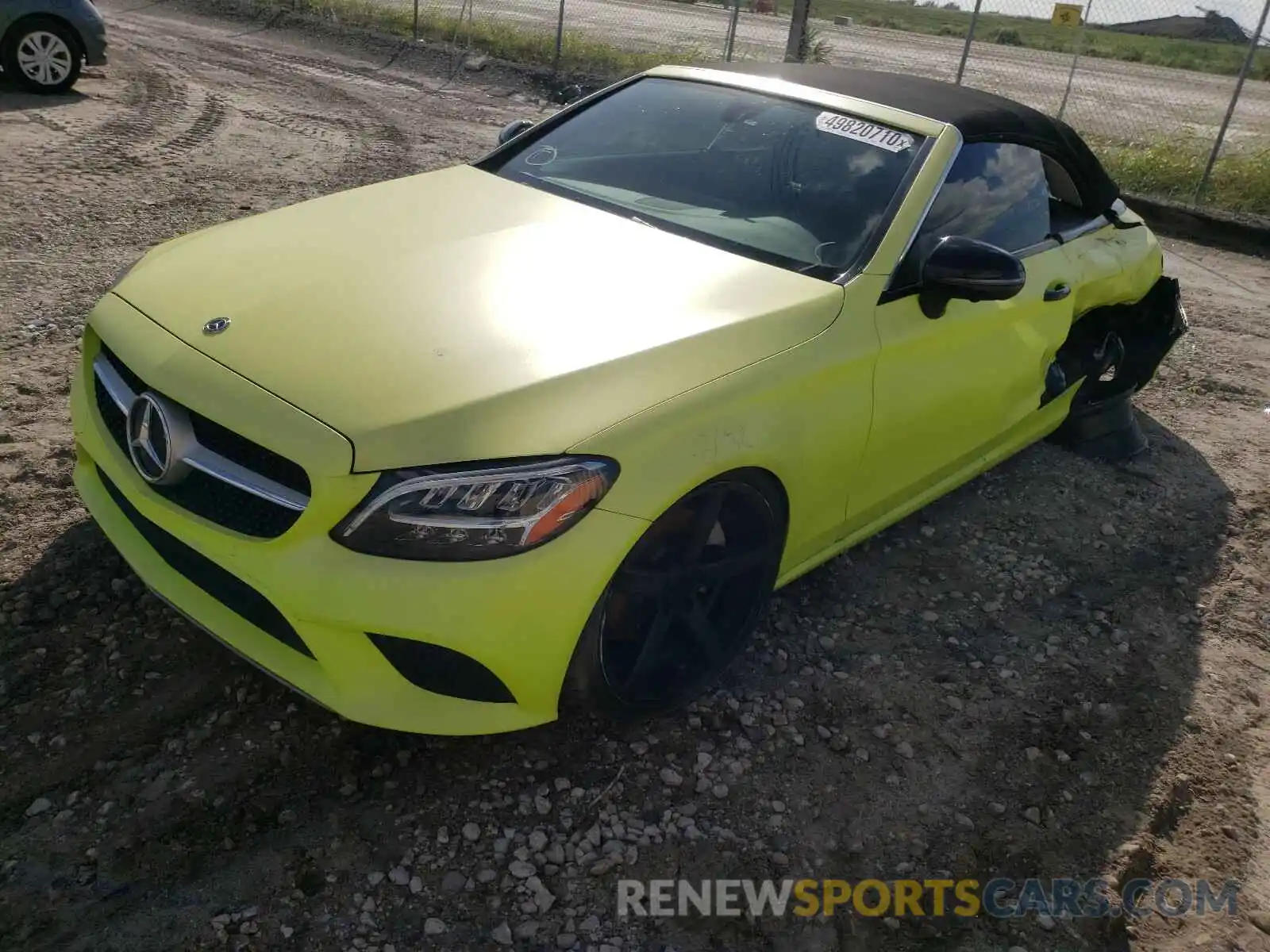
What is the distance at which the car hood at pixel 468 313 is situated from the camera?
2.23m

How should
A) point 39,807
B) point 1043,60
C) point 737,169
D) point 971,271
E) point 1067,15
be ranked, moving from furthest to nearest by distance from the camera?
point 1043,60
point 1067,15
point 737,169
point 971,271
point 39,807

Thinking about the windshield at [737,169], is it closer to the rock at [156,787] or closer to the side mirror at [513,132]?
the side mirror at [513,132]

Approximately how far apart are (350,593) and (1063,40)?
3005cm

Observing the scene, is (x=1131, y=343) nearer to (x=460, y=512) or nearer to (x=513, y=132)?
(x=513, y=132)

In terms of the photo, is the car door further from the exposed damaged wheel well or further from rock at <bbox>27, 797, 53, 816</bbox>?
rock at <bbox>27, 797, 53, 816</bbox>

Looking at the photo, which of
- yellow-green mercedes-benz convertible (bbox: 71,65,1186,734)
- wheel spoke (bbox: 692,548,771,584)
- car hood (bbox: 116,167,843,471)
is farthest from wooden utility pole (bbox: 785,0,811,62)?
wheel spoke (bbox: 692,548,771,584)

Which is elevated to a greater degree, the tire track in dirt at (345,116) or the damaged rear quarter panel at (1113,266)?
the damaged rear quarter panel at (1113,266)

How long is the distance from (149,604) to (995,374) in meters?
2.83

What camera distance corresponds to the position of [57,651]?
2.78 metres

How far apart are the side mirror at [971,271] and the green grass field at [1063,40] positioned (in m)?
19.4

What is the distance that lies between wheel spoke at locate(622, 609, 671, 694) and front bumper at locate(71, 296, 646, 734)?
30 cm

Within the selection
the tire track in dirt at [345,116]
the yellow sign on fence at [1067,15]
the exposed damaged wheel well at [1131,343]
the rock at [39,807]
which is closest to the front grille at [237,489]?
the rock at [39,807]

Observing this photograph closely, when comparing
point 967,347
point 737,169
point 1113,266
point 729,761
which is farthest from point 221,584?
point 1113,266

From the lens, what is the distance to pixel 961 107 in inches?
138
